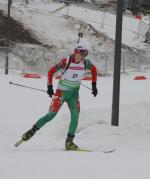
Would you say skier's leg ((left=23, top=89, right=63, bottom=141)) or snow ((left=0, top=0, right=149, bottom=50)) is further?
snow ((left=0, top=0, right=149, bottom=50))

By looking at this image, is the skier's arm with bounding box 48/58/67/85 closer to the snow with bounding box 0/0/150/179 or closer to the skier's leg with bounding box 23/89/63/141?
the skier's leg with bounding box 23/89/63/141

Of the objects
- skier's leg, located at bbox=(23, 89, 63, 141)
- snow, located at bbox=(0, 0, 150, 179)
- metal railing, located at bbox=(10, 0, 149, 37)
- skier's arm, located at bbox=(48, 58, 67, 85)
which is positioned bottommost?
snow, located at bbox=(0, 0, 150, 179)

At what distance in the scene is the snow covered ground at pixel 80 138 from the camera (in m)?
7.66

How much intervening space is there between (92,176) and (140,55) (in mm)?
25736

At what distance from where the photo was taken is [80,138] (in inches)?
466

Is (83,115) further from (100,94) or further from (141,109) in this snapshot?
(100,94)

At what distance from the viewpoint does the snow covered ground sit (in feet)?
25.1

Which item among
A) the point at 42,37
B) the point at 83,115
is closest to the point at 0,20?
the point at 42,37

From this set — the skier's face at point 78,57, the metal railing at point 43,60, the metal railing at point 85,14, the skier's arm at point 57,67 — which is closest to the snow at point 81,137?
the skier's arm at point 57,67

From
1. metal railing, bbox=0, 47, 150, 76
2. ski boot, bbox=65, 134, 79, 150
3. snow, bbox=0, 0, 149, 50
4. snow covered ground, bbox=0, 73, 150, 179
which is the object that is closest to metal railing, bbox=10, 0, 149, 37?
snow, bbox=0, 0, 149, 50

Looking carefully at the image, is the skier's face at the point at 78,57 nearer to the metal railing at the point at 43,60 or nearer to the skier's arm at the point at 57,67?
the skier's arm at the point at 57,67

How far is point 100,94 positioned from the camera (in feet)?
61.8

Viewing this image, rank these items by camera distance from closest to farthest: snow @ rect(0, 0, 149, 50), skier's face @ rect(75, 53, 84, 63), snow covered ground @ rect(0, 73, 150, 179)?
snow covered ground @ rect(0, 73, 150, 179) < skier's face @ rect(75, 53, 84, 63) < snow @ rect(0, 0, 149, 50)

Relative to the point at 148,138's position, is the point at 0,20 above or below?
above
